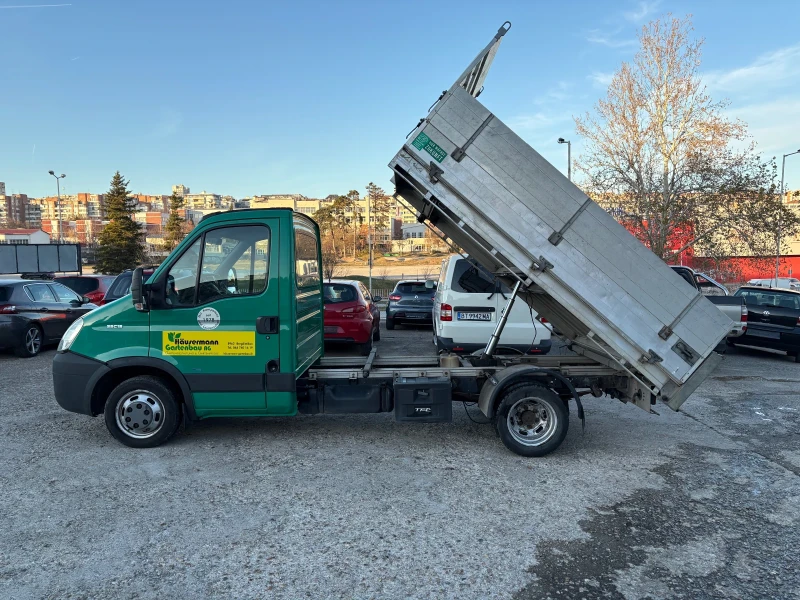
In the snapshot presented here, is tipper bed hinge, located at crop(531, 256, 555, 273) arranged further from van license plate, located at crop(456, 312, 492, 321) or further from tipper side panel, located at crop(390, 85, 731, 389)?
van license plate, located at crop(456, 312, 492, 321)

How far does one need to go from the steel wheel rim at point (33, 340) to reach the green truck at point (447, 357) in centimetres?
690

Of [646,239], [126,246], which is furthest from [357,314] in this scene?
[126,246]

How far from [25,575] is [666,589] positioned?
147 inches

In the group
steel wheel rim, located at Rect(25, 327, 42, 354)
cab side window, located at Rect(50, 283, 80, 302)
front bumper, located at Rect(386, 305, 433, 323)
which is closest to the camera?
steel wheel rim, located at Rect(25, 327, 42, 354)

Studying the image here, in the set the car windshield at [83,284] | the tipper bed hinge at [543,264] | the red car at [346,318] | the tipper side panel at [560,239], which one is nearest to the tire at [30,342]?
the car windshield at [83,284]

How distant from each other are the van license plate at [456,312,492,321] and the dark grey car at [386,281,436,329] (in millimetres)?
6549

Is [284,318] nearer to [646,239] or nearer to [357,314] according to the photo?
A: [357,314]

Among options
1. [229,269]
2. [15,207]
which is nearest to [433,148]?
[229,269]

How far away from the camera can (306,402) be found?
577 cm

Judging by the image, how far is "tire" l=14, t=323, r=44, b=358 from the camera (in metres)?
11.2

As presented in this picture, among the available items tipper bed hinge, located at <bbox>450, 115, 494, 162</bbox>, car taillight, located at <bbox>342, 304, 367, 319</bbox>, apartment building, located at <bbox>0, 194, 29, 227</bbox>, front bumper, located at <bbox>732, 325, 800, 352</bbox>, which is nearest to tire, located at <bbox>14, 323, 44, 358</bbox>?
car taillight, located at <bbox>342, 304, 367, 319</bbox>

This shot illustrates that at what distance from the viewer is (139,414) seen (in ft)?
18.3

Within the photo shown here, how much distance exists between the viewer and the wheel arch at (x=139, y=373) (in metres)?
5.43

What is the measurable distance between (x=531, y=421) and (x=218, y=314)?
10.4 ft
